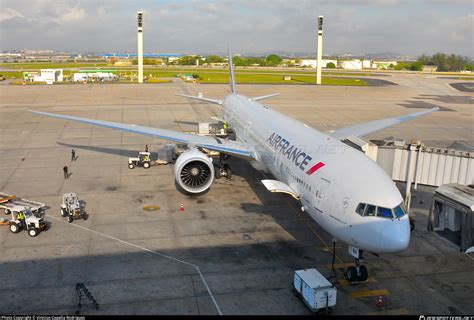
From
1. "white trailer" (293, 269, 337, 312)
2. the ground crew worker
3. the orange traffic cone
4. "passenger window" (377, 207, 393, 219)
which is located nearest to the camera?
"white trailer" (293, 269, 337, 312)

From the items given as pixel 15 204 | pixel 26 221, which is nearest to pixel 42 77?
pixel 15 204

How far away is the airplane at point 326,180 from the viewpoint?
13352 mm

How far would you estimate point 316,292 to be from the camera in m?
13.1

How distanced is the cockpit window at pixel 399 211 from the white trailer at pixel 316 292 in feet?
10.1

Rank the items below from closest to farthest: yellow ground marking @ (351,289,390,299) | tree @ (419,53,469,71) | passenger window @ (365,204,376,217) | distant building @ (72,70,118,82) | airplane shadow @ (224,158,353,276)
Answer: passenger window @ (365,204,376,217) < yellow ground marking @ (351,289,390,299) < airplane shadow @ (224,158,353,276) < distant building @ (72,70,118,82) < tree @ (419,53,469,71)

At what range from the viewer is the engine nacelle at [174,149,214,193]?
22766mm

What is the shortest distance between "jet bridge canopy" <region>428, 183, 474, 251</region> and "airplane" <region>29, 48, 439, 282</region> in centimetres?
343

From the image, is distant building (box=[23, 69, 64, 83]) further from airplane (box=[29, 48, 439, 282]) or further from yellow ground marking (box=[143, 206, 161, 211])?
yellow ground marking (box=[143, 206, 161, 211])

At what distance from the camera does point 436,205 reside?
17.3m

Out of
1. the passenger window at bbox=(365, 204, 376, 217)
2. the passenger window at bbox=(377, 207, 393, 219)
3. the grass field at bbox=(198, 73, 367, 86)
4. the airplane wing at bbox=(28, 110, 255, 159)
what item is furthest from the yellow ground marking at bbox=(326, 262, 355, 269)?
the grass field at bbox=(198, 73, 367, 86)

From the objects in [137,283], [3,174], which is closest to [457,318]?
[137,283]

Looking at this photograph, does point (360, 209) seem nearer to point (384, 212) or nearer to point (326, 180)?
point (384, 212)

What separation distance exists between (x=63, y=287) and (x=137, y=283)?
252 centimetres

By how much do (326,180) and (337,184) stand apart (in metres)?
0.65
